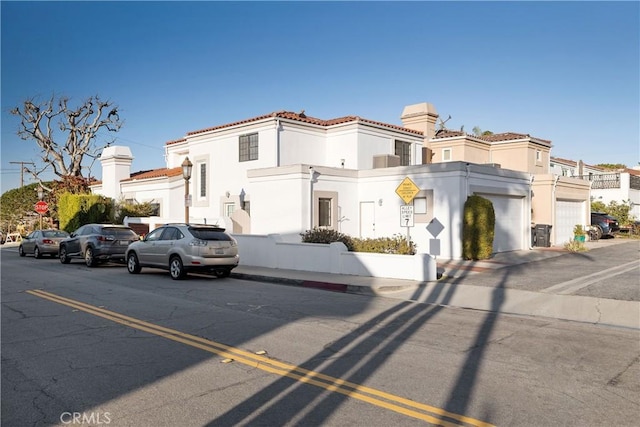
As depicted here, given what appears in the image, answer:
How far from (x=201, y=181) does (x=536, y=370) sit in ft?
81.4

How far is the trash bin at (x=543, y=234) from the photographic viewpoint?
83.7 ft

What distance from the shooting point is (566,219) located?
2877cm

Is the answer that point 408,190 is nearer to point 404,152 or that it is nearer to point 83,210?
point 404,152

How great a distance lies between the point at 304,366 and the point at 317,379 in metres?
0.57

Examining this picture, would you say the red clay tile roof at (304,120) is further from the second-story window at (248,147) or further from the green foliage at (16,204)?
the green foliage at (16,204)

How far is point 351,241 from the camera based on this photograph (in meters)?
17.6

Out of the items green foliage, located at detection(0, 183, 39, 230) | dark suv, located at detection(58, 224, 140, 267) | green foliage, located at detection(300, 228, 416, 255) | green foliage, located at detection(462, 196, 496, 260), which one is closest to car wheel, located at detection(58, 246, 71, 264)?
dark suv, located at detection(58, 224, 140, 267)

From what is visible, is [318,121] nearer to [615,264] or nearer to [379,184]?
[379,184]

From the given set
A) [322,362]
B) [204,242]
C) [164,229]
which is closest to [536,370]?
[322,362]

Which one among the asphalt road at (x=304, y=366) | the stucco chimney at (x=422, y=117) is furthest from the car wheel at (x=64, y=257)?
the stucco chimney at (x=422, y=117)

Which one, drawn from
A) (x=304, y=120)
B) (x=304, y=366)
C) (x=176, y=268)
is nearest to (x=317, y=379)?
(x=304, y=366)

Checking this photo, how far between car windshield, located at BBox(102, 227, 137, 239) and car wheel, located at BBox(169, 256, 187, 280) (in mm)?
5511

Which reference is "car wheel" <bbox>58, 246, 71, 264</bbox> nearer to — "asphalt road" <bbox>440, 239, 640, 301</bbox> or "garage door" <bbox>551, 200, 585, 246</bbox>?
"asphalt road" <bbox>440, 239, 640, 301</bbox>

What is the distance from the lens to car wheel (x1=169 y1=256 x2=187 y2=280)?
15.8 meters
